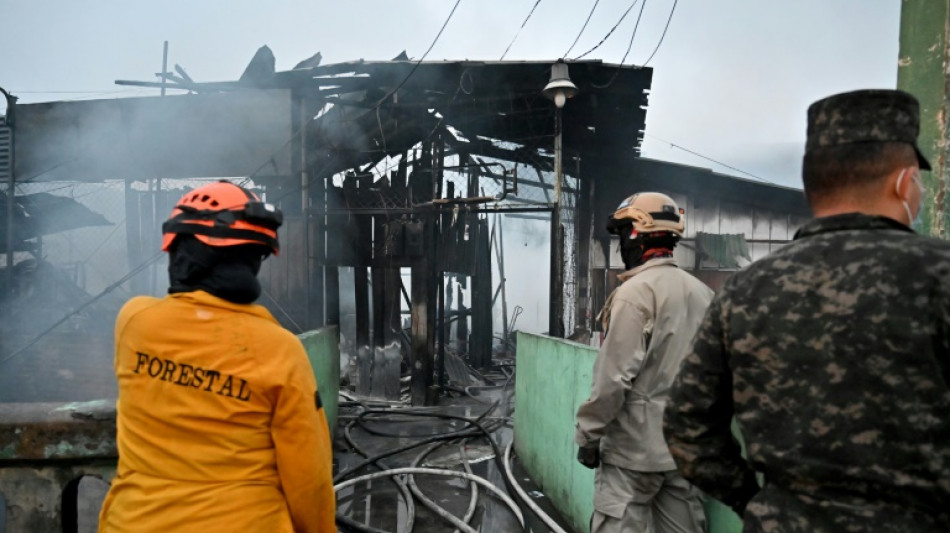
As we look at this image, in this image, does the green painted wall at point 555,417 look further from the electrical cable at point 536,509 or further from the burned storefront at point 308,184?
the burned storefront at point 308,184

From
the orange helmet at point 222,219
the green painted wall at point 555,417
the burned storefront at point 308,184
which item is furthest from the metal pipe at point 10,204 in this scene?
the orange helmet at point 222,219

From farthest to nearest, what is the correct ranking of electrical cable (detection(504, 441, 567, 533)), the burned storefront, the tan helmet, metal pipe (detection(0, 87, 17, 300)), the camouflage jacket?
the burned storefront, metal pipe (detection(0, 87, 17, 300)), electrical cable (detection(504, 441, 567, 533)), the tan helmet, the camouflage jacket

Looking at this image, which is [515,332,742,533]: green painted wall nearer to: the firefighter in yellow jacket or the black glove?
the black glove

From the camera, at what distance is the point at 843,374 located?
51.8 inches

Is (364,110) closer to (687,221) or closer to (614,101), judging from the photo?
(614,101)

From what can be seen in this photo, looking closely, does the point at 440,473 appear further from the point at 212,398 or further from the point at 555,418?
the point at 212,398

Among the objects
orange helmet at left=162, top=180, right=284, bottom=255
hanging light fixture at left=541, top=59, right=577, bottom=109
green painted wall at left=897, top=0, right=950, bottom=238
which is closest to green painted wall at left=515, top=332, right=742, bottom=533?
green painted wall at left=897, top=0, right=950, bottom=238

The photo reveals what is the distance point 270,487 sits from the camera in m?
1.70

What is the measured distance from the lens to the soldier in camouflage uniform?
1253mm

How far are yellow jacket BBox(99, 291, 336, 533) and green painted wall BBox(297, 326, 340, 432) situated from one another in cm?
414

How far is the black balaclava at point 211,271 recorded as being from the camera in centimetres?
166

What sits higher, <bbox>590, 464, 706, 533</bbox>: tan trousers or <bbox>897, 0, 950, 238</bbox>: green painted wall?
<bbox>897, 0, 950, 238</bbox>: green painted wall

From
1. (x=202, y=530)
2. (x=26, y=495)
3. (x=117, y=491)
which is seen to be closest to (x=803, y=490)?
(x=202, y=530)

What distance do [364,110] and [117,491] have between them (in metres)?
8.36
